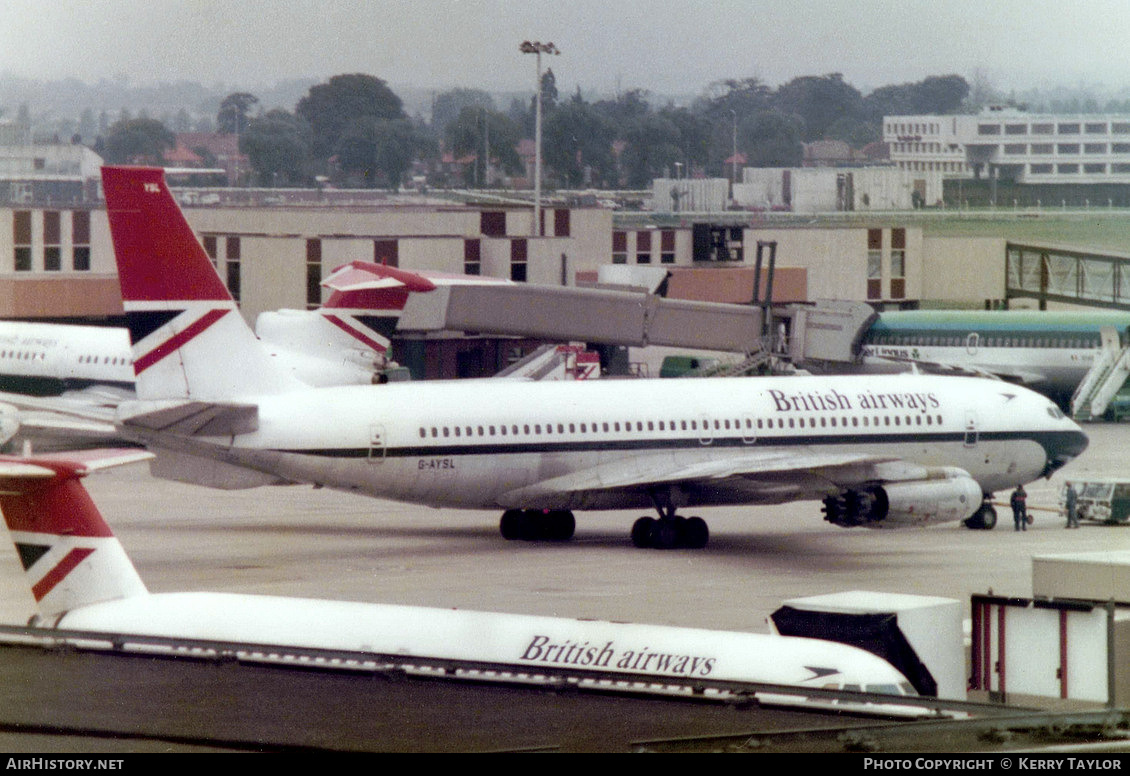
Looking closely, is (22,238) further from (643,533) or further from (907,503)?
(907,503)

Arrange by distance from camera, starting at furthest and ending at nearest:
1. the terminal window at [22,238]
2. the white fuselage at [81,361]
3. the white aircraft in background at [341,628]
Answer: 1. the terminal window at [22,238]
2. the white fuselage at [81,361]
3. the white aircraft in background at [341,628]

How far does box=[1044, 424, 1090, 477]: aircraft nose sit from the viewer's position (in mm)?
48094

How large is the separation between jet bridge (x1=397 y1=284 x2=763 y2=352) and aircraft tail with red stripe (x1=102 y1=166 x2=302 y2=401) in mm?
16361

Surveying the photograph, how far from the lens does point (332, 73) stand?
158ft

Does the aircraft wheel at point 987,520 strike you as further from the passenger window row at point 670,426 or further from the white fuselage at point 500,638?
the white fuselage at point 500,638

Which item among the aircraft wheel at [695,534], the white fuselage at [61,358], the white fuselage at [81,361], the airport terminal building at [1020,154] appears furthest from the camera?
the white fuselage at [61,358]

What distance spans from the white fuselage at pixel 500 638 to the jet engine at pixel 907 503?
17967 millimetres

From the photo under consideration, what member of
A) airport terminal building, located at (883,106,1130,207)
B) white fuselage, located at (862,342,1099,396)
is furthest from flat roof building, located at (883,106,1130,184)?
white fuselage, located at (862,342,1099,396)

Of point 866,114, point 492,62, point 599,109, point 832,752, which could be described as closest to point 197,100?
point 492,62

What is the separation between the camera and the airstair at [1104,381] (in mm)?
73062

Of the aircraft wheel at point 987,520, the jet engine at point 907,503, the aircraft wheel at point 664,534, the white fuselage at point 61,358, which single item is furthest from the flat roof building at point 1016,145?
the white fuselage at point 61,358

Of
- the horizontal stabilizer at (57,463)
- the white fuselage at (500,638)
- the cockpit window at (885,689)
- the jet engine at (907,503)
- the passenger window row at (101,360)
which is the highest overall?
the horizontal stabilizer at (57,463)

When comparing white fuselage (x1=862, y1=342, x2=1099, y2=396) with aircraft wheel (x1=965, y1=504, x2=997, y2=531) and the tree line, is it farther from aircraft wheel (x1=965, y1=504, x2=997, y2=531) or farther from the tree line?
aircraft wheel (x1=965, y1=504, x2=997, y2=531)

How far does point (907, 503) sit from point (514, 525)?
970 centimetres
